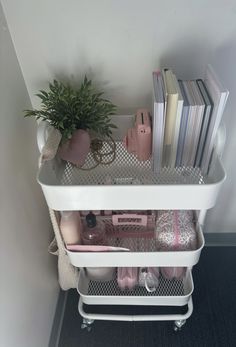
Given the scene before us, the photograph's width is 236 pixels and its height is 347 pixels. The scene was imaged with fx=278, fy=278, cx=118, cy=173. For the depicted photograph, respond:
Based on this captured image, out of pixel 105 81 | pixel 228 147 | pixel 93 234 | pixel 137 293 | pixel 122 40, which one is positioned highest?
pixel 122 40

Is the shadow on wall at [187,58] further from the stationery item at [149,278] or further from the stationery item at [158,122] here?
the stationery item at [149,278]

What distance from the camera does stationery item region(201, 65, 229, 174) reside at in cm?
63

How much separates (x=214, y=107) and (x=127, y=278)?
658 millimetres

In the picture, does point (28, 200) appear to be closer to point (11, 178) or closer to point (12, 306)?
point (11, 178)

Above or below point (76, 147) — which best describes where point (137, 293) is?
below

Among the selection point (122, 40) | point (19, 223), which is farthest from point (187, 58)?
point (19, 223)

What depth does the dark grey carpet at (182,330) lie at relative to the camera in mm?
1081

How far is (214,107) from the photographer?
66cm

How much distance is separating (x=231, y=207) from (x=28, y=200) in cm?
87

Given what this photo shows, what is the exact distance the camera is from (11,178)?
770 mm

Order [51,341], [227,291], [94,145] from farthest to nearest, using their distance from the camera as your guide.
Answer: [227,291], [51,341], [94,145]

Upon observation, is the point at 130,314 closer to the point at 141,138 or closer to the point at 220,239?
the point at 220,239

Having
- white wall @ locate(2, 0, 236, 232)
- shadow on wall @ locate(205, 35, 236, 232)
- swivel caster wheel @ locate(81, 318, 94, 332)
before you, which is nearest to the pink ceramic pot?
white wall @ locate(2, 0, 236, 232)

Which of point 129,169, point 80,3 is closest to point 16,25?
point 80,3
